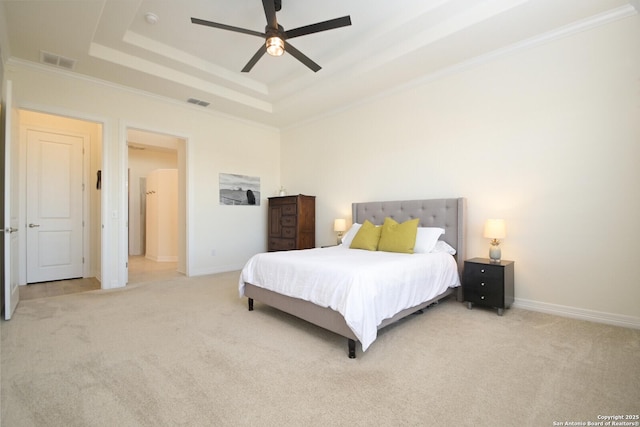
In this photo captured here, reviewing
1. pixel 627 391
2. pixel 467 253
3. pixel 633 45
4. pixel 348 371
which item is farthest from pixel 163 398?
pixel 633 45

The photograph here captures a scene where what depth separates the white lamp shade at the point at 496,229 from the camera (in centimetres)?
326

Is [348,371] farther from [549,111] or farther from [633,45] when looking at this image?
[633,45]

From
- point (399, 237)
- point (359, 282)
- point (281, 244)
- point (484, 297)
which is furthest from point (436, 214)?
point (281, 244)

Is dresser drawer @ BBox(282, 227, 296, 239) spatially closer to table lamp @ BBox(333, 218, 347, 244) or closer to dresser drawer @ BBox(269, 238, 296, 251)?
dresser drawer @ BBox(269, 238, 296, 251)

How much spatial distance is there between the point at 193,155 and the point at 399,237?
3897 millimetres

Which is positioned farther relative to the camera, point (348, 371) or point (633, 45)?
point (633, 45)

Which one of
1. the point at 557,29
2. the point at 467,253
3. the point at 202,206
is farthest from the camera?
the point at 202,206

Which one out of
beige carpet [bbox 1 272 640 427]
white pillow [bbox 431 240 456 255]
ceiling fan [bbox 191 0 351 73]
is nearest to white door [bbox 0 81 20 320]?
beige carpet [bbox 1 272 640 427]

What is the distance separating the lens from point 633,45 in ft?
9.21

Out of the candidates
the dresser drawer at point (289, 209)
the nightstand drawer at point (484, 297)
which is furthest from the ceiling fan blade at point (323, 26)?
the dresser drawer at point (289, 209)

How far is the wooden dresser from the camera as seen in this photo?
5.52 meters

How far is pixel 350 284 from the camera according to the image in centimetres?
225

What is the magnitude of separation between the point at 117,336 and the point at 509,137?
181 inches

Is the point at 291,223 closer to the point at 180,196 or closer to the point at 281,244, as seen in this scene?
the point at 281,244
